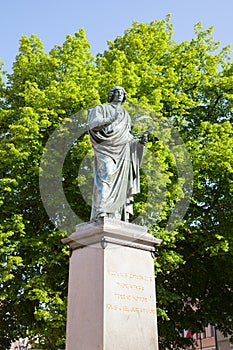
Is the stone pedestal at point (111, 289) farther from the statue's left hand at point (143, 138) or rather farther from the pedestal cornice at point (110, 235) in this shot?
the statue's left hand at point (143, 138)

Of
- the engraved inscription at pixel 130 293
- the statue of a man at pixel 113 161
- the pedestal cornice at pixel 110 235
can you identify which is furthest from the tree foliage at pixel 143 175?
the engraved inscription at pixel 130 293

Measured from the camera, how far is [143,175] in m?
13.7

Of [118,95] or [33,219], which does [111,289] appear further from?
[33,219]

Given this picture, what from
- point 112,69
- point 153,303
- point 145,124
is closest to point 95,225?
point 153,303

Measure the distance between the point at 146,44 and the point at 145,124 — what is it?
204 inches

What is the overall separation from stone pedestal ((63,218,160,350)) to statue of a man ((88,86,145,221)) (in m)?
0.53

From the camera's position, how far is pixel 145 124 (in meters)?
14.5

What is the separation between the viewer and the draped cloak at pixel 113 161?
7.65 metres

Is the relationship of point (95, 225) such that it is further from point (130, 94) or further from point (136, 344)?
point (130, 94)

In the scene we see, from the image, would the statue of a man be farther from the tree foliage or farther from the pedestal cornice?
the tree foliage

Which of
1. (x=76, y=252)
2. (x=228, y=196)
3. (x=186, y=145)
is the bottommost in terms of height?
(x=76, y=252)

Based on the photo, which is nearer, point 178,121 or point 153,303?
point 153,303

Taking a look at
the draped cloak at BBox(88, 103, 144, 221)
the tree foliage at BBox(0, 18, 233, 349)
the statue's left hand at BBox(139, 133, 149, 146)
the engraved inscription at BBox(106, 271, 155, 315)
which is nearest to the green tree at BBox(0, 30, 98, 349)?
the tree foliage at BBox(0, 18, 233, 349)

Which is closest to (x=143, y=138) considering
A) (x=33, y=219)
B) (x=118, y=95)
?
(x=118, y=95)
